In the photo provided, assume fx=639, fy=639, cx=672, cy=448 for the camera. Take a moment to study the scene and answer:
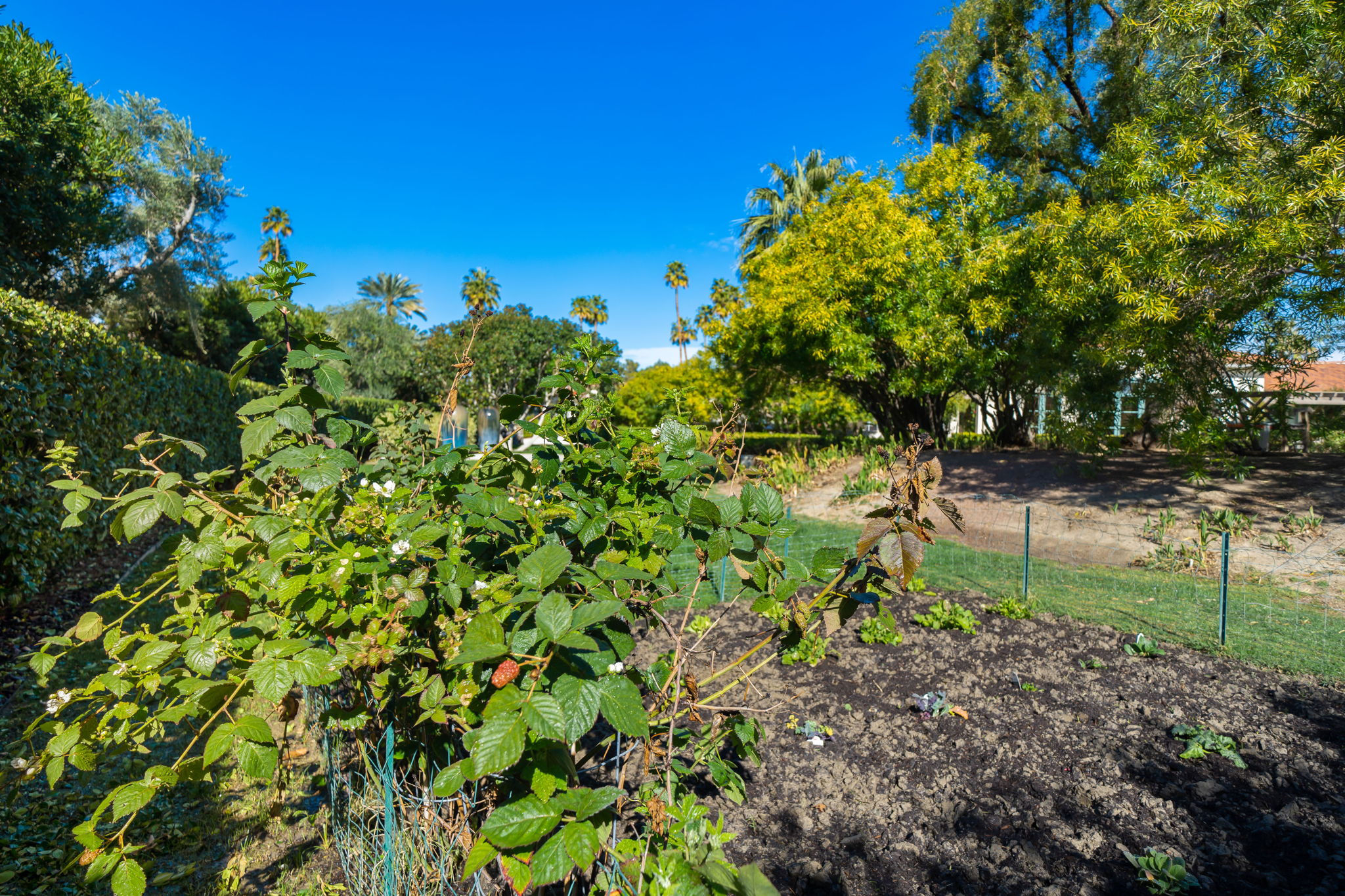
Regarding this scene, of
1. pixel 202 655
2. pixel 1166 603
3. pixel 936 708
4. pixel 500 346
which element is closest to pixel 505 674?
pixel 202 655

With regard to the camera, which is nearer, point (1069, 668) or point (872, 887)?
point (872, 887)

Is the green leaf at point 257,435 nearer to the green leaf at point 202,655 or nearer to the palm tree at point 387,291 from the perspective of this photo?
the green leaf at point 202,655

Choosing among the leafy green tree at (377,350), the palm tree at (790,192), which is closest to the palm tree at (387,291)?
the leafy green tree at (377,350)

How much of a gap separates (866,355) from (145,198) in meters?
20.8

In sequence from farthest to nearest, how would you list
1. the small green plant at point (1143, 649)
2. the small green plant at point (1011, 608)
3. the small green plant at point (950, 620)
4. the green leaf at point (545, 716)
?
the small green plant at point (1011, 608) < the small green plant at point (950, 620) < the small green plant at point (1143, 649) < the green leaf at point (545, 716)

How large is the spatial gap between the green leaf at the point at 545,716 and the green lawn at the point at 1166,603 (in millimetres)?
2299

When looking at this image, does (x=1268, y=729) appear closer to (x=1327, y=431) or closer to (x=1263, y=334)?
(x=1263, y=334)

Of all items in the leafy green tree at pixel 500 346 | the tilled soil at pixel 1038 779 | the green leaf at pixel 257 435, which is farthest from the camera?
the leafy green tree at pixel 500 346

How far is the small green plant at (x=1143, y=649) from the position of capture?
12.5 feet

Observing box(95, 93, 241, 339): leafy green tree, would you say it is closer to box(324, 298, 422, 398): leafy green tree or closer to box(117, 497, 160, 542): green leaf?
box(324, 298, 422, 398): leafy green tree

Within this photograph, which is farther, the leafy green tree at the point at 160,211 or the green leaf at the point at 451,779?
the leafy green tree at the point at 160,211

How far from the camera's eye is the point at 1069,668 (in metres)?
3.66

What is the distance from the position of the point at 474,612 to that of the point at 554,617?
0.50 m

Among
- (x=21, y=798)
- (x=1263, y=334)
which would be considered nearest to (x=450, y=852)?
(x=21, y=798)
